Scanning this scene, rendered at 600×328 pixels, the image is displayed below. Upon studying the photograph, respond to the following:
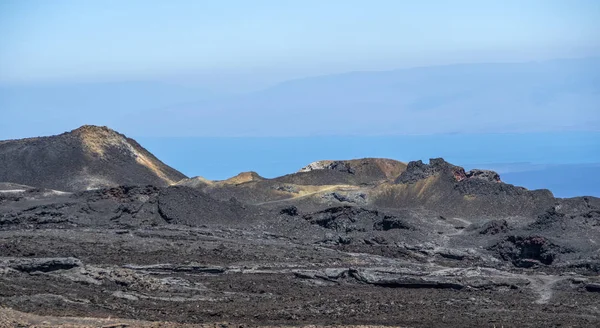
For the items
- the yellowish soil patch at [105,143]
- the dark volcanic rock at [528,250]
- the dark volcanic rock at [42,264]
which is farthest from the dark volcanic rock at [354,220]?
the yellowish soil patch at [105,143]

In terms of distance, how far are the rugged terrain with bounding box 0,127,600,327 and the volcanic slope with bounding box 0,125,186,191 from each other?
0.55 metres

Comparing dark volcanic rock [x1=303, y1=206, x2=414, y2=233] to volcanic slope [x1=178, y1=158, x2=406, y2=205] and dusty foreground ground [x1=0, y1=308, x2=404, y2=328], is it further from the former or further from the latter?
dusty foreground ground [x1=0, y1=308, x2=404, y2=328]

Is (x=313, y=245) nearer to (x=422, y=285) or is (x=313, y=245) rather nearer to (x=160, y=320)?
(x=422, y=285)

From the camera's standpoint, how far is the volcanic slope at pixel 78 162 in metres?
81.2

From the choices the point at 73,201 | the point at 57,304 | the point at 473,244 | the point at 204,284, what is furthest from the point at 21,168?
the point at 57,304

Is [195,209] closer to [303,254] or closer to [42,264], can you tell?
[303,254]

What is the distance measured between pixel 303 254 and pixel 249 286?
9279 mm

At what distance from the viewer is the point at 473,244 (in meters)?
59.2

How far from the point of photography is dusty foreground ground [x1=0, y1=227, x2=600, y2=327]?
3575 centimetres

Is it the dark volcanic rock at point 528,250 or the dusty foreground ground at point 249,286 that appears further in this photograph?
the dark volcanic rock at point 528,250

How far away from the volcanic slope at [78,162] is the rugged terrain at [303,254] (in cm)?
55

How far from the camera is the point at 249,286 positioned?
4319 centimetres

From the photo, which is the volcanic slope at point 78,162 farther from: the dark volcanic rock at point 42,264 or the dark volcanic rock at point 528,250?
the dark volcanic rock at point 42,264

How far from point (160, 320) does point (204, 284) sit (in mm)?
9390
